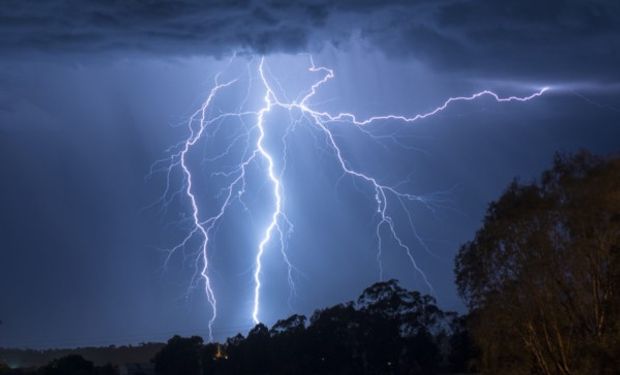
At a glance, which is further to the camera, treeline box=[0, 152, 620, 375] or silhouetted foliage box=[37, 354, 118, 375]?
silhouetted foliage box=[37, 354, 118, 375]

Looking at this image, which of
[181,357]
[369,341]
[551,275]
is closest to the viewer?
[551,275]

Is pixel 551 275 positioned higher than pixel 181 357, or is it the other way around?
pixel 181 357

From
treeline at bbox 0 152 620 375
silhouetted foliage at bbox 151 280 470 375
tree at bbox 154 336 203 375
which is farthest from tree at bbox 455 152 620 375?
tree at bbox 154 336 203 375

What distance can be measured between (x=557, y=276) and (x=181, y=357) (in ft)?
114

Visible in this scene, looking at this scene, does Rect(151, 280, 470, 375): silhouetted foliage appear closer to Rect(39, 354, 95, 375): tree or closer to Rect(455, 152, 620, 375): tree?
Rect(39, 354, 95, 375): tree

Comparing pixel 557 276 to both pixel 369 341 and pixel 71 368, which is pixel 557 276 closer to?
pixel 369 341

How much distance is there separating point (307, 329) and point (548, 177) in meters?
25.8

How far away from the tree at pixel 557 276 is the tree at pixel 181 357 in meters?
31.9

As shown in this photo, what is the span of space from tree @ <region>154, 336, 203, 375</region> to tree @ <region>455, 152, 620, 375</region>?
31.9m

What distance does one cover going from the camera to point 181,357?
52.0m

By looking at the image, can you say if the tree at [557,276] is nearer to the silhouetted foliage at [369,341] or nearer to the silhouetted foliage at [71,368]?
the silhouetted foliage at [369,341]

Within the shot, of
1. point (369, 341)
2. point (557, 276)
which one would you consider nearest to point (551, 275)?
point (557, 276)

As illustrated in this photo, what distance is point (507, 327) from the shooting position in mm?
21188

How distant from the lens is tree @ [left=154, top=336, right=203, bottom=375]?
51562 millimetres
